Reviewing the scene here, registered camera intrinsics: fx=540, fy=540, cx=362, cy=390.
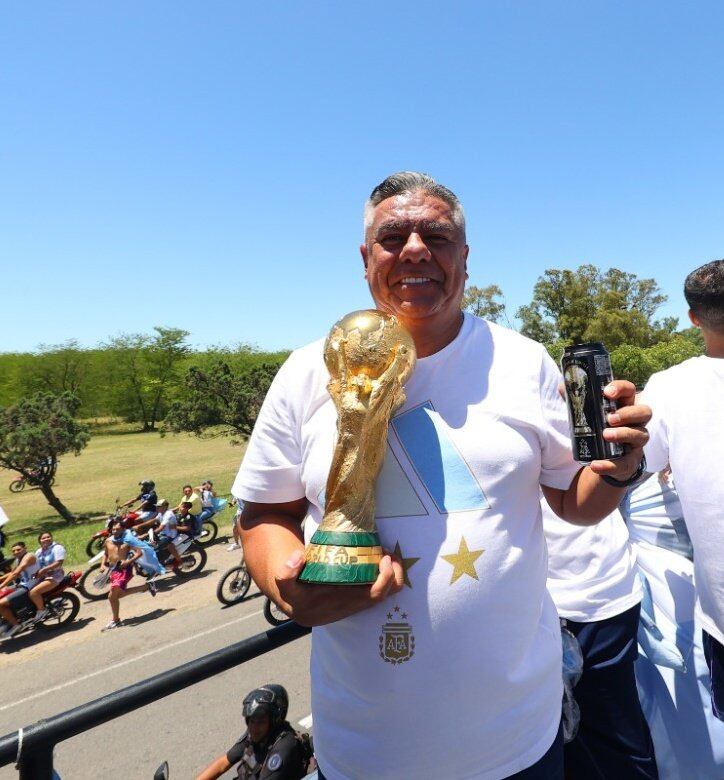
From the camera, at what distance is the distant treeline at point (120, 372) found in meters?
48.3

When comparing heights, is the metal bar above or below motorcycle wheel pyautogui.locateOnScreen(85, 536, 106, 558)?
above

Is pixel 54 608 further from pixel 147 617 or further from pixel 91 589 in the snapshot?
pixel 147 617

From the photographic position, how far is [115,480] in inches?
1086

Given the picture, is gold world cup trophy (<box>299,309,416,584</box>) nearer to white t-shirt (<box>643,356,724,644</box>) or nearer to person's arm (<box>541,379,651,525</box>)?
person's arm (<box>541,379,651,525</box>)

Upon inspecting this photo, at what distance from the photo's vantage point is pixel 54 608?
28.1 feet

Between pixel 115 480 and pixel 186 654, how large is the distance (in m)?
23.3

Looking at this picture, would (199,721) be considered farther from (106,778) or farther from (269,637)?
(269,637)

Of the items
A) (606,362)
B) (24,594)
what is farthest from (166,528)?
(606,362)

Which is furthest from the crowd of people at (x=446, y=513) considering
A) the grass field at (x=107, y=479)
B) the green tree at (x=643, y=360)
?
the green tree at (x=643, y=360)

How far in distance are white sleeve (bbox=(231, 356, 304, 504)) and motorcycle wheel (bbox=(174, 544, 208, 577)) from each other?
400 inches

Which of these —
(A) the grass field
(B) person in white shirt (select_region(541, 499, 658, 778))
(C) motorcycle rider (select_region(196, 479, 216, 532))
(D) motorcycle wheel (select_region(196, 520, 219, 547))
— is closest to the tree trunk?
(A) the grass field

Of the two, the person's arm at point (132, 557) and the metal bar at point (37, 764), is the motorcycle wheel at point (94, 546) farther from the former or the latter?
the metal bar at point (37, 764)

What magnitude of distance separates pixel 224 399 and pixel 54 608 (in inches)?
554

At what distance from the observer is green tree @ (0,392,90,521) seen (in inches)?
661
